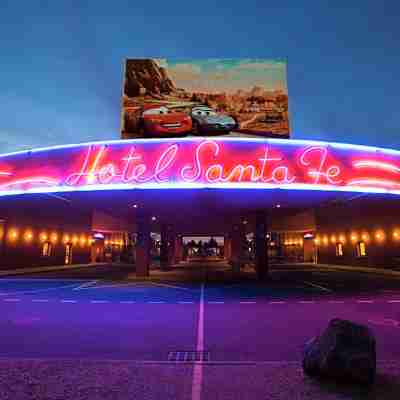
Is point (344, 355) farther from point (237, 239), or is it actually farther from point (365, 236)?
point (237, 239)

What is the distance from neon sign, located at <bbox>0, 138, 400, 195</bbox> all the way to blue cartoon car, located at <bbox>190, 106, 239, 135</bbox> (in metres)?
10.0

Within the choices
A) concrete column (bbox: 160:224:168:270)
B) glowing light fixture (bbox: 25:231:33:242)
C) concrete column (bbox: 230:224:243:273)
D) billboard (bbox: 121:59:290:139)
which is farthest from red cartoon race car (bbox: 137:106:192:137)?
glowing light fixture (bbox: 25:231:33:242)

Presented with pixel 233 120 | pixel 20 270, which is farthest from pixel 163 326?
pixel 20 270

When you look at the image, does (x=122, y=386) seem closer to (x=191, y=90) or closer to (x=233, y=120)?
(x=233, y=120)

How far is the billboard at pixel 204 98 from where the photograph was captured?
1043 inches

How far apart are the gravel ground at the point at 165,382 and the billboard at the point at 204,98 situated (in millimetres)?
21525

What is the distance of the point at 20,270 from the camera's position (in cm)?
3027

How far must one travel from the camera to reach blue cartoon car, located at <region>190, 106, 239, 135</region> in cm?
2623

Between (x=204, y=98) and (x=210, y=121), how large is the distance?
10.1 feet

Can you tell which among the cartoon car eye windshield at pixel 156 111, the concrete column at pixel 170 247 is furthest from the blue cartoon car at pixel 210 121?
the concrete column at pixel 170 247

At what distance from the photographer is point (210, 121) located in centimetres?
2656

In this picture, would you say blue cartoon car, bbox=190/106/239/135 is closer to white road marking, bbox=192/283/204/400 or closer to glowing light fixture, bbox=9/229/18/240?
white road marking, bbox=192/283/204/400

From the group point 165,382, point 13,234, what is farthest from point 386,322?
point 13,234

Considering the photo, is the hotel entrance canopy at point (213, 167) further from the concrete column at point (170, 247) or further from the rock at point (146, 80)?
the concrete column at point (170, 247)
